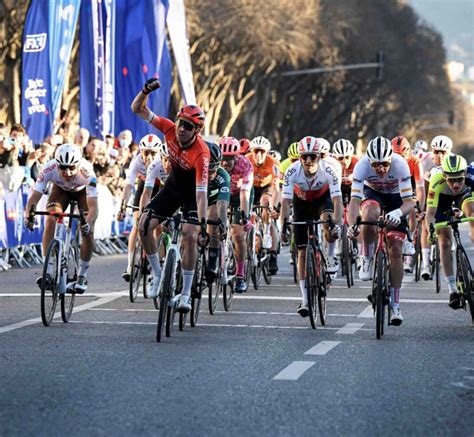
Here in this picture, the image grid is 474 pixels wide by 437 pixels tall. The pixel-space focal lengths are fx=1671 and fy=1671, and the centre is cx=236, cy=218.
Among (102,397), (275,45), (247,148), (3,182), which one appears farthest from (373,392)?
(275,45)

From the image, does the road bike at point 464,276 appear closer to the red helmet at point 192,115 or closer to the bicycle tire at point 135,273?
the red helmet at point 192,115

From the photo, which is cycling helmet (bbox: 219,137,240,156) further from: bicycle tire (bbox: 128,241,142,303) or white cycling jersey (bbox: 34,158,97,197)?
white cycling jersey (bbox: 34,158,97,197)

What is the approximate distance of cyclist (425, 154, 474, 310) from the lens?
1548cm

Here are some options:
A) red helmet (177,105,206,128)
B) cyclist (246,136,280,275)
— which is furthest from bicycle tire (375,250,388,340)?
cyclist (246,136,280,275)

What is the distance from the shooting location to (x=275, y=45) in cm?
5856

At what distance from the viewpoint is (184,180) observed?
554 inches

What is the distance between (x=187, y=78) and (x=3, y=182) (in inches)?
465

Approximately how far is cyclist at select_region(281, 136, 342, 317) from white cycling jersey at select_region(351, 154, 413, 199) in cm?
74

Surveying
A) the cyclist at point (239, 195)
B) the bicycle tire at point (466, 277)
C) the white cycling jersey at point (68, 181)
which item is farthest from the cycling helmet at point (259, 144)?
the bicycle tire at point (466, 277)

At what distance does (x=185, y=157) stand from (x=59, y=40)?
13.9 m

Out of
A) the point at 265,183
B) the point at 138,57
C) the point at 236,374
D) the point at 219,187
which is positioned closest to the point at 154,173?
the point at 219,187

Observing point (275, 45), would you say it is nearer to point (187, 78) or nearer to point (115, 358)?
point (187, 78)

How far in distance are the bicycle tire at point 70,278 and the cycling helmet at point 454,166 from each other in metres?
3.51

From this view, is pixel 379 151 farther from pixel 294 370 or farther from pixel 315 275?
pixel 294 370
